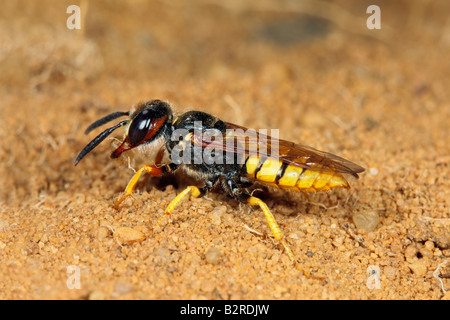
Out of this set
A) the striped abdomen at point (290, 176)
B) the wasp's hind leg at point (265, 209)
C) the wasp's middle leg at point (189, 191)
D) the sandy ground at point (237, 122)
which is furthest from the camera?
the striped abdomen at point (290, 176)

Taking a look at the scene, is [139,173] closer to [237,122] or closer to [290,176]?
[290,176]

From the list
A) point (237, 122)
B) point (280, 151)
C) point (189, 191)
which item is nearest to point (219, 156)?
point (189, 191)

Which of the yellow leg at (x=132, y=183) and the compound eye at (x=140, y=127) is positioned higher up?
the compound eye at (x=140, y=127)

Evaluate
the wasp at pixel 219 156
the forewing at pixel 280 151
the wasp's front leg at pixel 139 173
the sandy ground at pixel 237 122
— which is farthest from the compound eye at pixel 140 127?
the sandy ground at pixel 237 122

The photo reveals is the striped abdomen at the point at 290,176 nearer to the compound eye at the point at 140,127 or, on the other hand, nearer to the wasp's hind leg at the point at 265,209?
the wasp's hind leg at the point at 265,209

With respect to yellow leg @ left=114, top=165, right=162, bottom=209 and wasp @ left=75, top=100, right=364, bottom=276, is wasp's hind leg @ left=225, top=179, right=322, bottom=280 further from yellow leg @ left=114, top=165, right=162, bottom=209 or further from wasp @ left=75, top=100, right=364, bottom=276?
yellow leg @ left=114, top=165, right=162, bottom=209

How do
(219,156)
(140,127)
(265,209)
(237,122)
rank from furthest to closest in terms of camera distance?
(237,122) < (219,156) < (140,127) < (265,209)

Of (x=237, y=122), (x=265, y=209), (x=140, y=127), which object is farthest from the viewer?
(x=237, y=122)

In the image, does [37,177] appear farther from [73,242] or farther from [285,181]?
[285,181]

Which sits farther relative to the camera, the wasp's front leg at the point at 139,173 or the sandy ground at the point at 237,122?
the wasp's front leg at the point at 139,173
